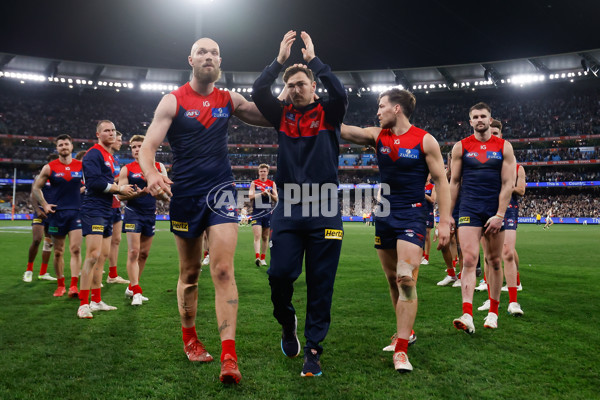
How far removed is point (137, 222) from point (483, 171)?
203 inches

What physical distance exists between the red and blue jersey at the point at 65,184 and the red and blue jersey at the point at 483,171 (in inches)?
245

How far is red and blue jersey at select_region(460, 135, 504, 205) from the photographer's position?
5.20 metres

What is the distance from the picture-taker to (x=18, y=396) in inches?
113

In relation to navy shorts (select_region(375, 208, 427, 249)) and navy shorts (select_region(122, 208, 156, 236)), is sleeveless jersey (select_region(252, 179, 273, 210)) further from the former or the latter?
navy shorts (select_region(375, 208, 427, 249))

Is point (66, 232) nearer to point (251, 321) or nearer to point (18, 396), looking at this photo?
point (251, 321)

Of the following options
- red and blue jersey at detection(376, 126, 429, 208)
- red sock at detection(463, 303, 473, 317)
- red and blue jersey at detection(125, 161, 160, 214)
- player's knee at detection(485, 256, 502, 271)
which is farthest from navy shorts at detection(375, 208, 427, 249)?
red and blue jersey at detection(125, 161, 160, 214)

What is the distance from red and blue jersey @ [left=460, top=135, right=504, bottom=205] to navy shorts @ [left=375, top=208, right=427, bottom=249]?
156 centimetres

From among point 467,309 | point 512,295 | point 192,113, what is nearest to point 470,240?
point 467,309

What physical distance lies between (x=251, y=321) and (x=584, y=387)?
3.42m

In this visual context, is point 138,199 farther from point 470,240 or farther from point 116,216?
point 470,240

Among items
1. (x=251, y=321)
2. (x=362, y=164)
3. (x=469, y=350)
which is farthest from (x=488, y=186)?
(x=362, y=164)

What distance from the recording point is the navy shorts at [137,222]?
6.54 meters

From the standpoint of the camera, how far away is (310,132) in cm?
359

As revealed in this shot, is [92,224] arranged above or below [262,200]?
below
